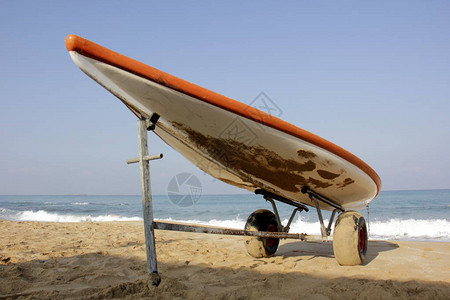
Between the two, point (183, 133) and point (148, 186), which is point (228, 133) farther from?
point (148, 186)

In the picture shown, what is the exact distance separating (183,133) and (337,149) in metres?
1.67

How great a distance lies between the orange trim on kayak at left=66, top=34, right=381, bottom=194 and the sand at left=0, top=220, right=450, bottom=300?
4.61 feet

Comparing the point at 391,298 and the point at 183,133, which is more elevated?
the point at 183,133

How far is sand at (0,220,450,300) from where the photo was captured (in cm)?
276

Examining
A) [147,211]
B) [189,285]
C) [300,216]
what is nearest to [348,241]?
[189,285]

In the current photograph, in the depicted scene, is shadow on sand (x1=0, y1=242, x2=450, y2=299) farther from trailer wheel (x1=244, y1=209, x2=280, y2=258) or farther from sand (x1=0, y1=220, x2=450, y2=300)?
trailer wheel (x1=244, y1=209, x2=280, y2=258)

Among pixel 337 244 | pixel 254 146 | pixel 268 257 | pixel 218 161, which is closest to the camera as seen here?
pixel 254 146

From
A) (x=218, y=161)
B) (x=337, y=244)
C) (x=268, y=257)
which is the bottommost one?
(x=268, y=257)

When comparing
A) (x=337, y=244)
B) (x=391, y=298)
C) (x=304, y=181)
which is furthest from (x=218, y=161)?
(x=391, y=298)

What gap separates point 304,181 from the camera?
3932 millimetres

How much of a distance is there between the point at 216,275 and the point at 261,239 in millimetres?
1140

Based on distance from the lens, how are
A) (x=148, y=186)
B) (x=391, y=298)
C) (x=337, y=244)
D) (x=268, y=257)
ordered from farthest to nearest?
(x=268, y=257) < (x=337, y=244) < (x=148, y=186) < (x=391, y=298)

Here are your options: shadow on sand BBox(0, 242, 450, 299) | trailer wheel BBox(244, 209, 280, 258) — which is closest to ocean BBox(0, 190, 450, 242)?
trailer wheel BBox(244, 209, 280, 258)

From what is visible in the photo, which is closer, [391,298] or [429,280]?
[391,298]
